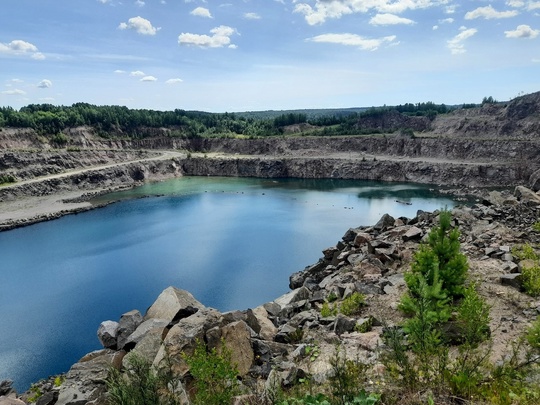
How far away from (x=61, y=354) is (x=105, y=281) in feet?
40.9

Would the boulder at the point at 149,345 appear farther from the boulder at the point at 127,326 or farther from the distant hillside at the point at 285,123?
the distant hillside at the point at 285,123

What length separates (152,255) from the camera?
42.1 m

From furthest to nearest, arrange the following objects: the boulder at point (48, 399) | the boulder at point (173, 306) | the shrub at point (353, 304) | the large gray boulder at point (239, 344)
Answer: the shrub at point (353, 304)
the boulder at point (173, 306)
the boulder at point (48, 399)
the large gray boulder at point (239, 344)

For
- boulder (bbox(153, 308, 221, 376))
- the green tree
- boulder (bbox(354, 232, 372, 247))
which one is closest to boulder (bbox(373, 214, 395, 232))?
boulder (bbox(354, 232, 372, 247))

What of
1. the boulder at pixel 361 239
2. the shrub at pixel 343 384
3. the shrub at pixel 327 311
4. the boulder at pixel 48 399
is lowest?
the boulder at pixel 48 399

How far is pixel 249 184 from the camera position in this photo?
87.7 meters

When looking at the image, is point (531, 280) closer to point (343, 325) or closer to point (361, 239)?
point (343, 325)

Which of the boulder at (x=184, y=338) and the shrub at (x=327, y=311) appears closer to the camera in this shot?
the boulder at (x=184, y=338)

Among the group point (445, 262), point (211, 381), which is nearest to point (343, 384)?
point (211, 381)

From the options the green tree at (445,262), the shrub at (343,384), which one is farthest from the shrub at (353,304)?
the shrub at (343,384)

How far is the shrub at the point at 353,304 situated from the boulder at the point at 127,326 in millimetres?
7898

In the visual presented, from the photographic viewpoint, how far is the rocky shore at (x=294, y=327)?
36.7 ft

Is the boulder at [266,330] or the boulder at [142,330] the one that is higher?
the boulder at [142,330]

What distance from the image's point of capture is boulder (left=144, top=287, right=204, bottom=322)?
14242 mm
